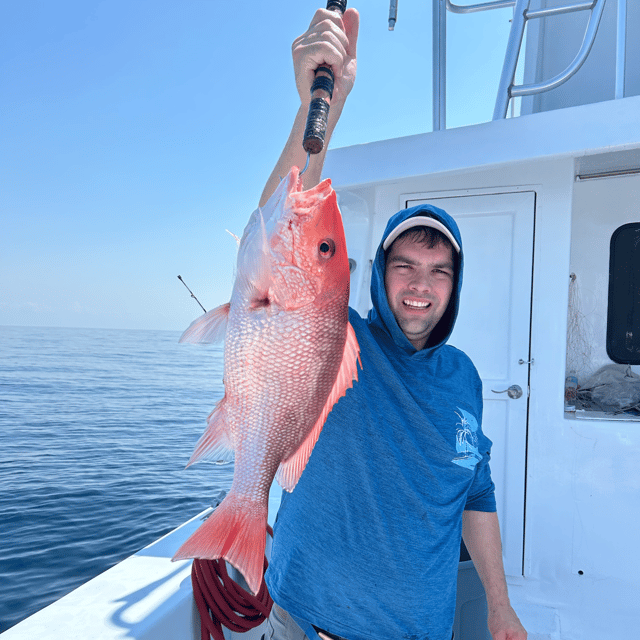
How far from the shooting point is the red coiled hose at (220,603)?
217 cm

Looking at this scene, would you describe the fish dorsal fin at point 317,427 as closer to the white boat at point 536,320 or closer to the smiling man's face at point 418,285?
the smiling man's face at point 418,285

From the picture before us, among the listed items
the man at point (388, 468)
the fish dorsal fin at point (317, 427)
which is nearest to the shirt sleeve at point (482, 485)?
the man at point (388, 468)

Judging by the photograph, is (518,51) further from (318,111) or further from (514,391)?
(318,111)

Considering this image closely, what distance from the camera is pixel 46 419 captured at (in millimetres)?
12031

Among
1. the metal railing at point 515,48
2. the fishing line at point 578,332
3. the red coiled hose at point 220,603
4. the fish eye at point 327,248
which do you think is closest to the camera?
the fish eye at point 327,248

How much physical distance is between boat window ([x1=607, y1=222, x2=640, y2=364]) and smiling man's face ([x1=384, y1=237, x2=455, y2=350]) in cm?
304

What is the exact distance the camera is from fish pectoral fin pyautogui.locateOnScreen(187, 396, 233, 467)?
1.25 m

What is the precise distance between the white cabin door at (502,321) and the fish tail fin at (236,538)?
2642 mm

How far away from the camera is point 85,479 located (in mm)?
7777

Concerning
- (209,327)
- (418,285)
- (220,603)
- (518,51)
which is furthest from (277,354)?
(518,51)

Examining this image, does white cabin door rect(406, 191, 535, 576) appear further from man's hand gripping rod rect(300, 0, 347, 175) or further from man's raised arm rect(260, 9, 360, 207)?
man's hand gripping rod rect(300, 0, 347, 175)

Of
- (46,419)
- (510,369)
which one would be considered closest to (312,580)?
(510,369)

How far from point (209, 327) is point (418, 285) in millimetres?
800

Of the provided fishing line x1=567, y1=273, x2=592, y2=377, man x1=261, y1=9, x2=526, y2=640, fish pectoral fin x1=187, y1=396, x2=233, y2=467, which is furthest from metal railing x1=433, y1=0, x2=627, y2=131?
fish pectoral fin x1=187, y1=396, x2=233, y2=467
